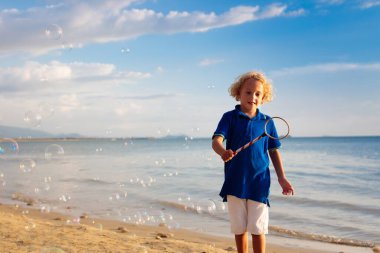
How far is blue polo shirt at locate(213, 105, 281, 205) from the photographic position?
13.6ft

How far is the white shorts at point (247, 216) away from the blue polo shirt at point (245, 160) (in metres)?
0.06

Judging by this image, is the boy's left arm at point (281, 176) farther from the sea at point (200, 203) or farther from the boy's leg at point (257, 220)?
the sea at point (200, 203)

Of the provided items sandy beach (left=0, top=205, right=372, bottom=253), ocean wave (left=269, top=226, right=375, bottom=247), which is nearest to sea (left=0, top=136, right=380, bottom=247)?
ocean wave (left=269, top=226, right=375, bottom=247)

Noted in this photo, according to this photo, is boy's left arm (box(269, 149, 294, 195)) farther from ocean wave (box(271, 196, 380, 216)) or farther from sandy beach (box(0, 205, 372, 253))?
ocean wave (box(271, 196, 380, 216))

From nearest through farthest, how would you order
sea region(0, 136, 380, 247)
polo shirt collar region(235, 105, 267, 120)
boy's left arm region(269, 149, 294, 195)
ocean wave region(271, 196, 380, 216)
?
polo shirt collar region(235, 105, 267, 120) < boy's left arm region(269, 149, 294, 195) < sea region(0, 136, 380, 247) < ocean wave region(271, 196, 380, 216)

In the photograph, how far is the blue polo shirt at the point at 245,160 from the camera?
13.6 ft

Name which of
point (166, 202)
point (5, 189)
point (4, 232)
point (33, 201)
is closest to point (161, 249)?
point (4, 232)

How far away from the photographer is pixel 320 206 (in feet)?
42.4

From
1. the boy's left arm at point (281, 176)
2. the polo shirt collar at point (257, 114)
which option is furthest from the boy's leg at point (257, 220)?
the polo shirt collar at point (257, 114)

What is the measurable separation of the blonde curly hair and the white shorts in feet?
3.38

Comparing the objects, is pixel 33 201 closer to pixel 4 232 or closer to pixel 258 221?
pixel 4 232

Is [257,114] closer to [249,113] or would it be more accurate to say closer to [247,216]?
[249,113]

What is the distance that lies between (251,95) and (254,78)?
17 centimetres

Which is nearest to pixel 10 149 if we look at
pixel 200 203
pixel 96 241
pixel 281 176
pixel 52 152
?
pixel 52 152
